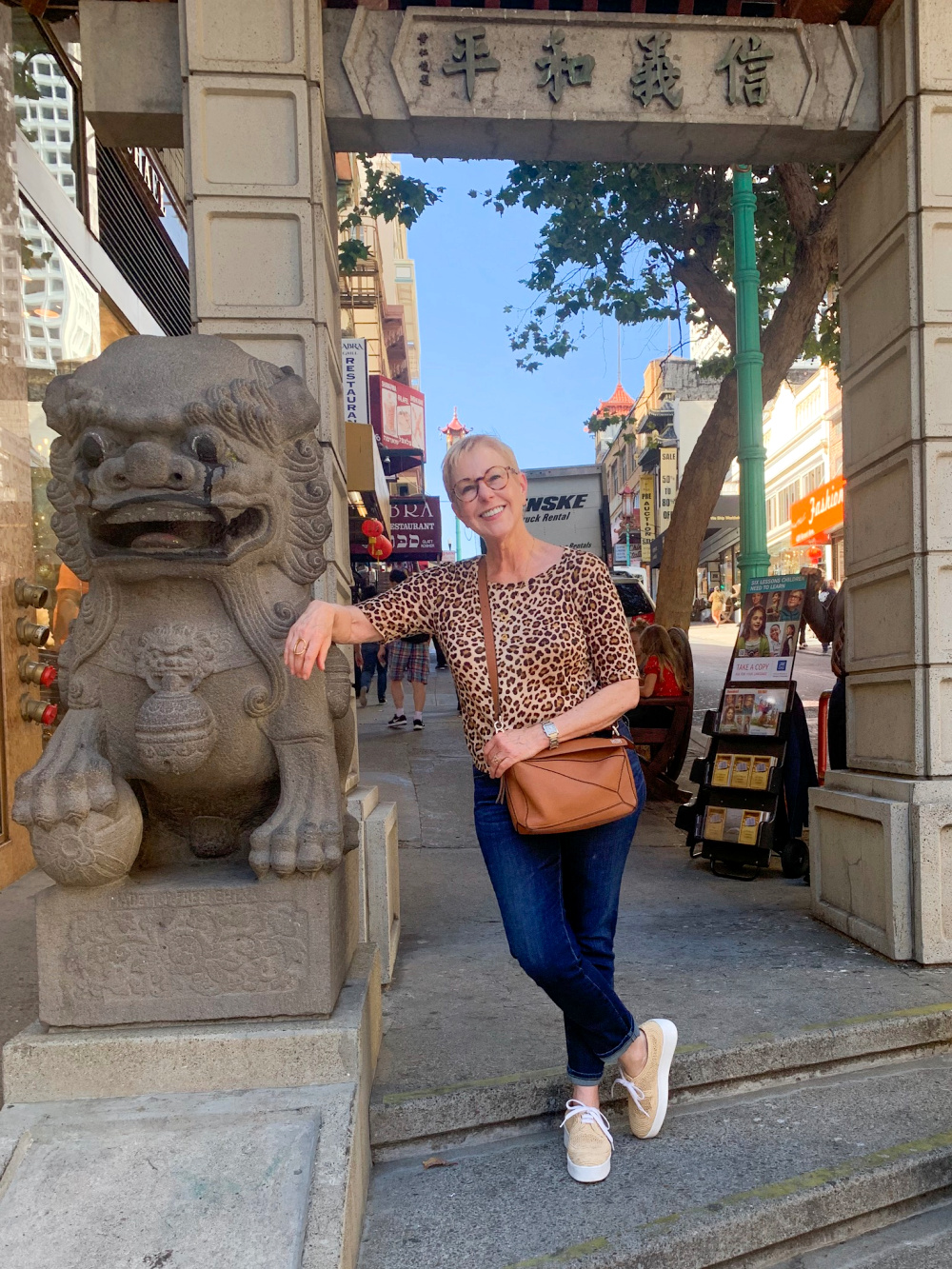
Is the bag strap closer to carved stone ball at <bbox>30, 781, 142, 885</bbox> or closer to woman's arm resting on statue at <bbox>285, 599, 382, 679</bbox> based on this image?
woman's arm resting on statue at <bbox>285, 599, 382, 679</bbox>

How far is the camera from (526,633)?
8.45 ft

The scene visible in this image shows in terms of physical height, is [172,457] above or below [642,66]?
below

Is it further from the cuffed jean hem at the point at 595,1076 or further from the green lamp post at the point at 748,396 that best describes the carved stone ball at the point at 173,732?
the green lamp post at the point at 748,396

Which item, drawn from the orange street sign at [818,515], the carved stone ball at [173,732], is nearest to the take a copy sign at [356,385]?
the carved stone ball at [173,732]

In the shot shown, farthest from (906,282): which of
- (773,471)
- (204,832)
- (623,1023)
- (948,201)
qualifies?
(773,471)

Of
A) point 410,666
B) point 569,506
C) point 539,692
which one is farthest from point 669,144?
point 569,506

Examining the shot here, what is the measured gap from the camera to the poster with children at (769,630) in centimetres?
582

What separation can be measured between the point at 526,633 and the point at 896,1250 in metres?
1.97

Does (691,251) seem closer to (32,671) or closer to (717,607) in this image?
(32,671)

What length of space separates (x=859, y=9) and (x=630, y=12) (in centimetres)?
105

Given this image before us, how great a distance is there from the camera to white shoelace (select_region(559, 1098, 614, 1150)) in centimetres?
268

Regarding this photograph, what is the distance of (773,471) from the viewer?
42562mm

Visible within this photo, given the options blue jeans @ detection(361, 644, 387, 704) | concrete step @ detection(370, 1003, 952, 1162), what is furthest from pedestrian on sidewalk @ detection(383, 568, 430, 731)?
concrete step @ detection(370, 1003, 952, 1162)

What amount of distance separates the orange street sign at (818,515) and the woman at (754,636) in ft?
90.6
